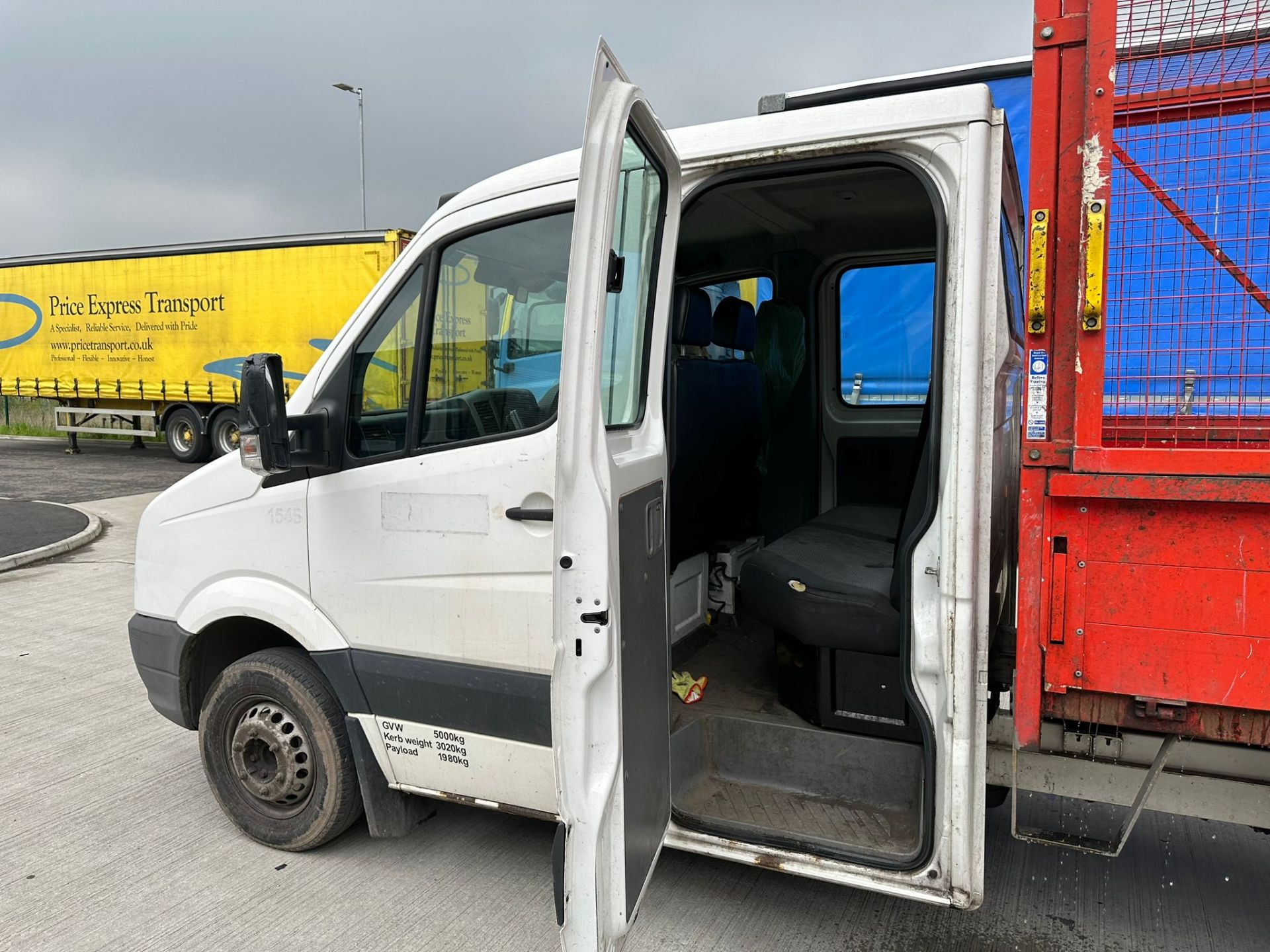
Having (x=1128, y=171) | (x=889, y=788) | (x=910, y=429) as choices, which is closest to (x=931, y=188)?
(x=1128, y=171)

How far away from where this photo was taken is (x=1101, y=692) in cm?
215

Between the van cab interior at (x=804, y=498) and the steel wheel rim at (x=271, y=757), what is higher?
the van cab interior at (x=804, y=498)

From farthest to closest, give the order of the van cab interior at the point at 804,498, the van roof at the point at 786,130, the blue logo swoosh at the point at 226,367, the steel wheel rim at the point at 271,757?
the blue logo swoosh at the point at 226,367, the steel wheel rim at the point at 271,757, the van cab interior at the point at 804,498, the van roof at the point at 786,130

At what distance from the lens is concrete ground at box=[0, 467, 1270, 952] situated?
269cm

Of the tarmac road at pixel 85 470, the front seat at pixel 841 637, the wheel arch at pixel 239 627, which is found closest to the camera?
the front seat at pixel 841 637

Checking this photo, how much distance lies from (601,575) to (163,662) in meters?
2.24

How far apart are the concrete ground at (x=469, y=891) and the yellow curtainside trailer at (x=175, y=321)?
1087 cm

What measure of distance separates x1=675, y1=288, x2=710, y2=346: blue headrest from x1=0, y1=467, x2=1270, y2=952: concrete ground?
190cm

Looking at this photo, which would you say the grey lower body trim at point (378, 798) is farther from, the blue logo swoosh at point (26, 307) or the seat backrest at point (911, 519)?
the blue logo swoosh at point (26, 307)

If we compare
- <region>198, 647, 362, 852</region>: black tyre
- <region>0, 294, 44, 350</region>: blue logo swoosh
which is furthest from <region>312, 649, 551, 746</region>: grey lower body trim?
<region>0, 294, 44, 350</region>: blue logo swoosh

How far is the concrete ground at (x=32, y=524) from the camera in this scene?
8.55 meters

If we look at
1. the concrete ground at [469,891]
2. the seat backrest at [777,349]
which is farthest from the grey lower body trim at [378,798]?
the seat backrest at [777,349]

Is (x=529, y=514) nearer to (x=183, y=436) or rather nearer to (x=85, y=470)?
(x=183, y=436)

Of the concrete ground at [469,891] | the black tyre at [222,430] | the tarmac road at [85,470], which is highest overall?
the black tyre at [222,430]
